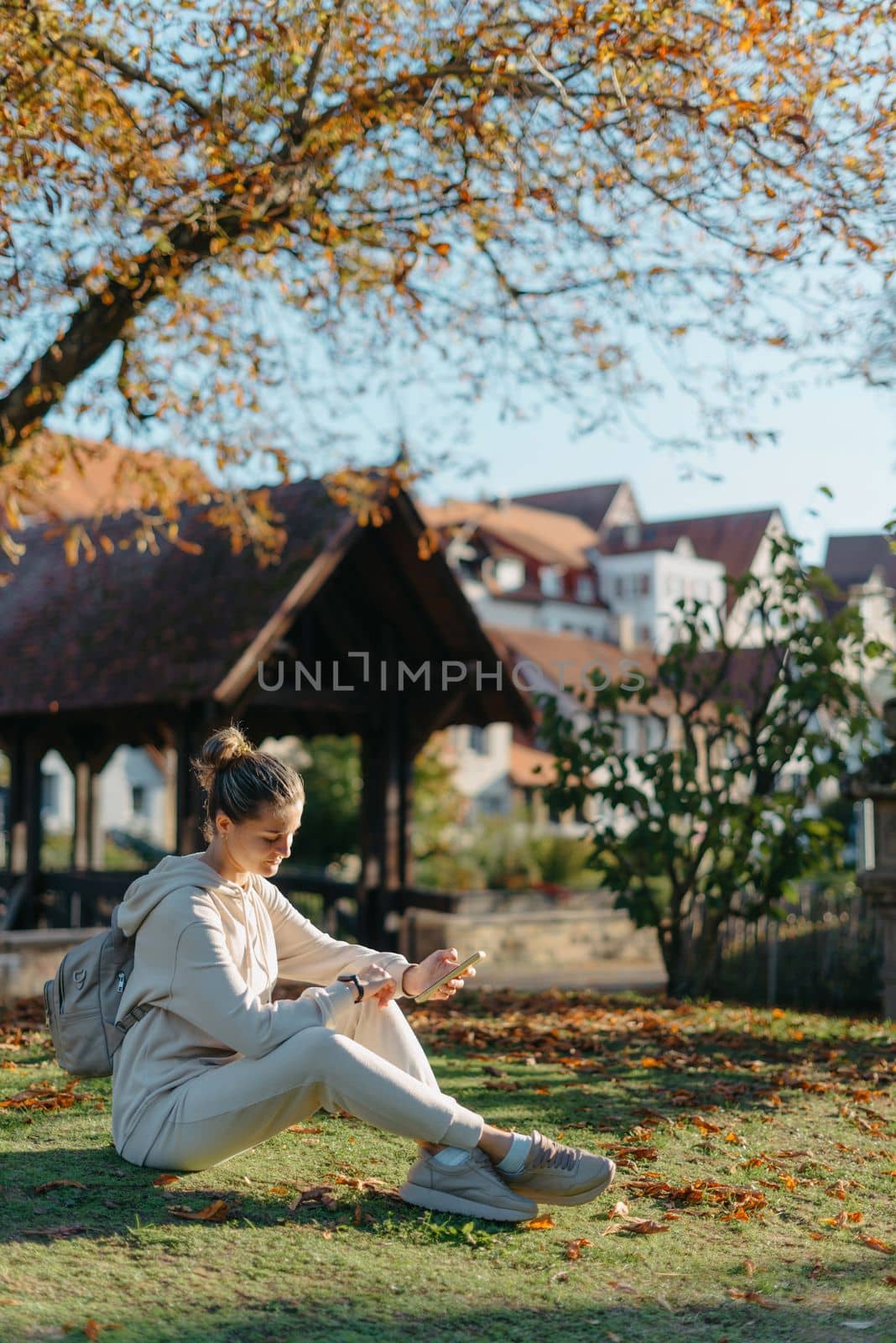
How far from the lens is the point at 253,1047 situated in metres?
4.10

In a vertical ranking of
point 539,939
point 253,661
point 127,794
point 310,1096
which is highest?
point 253,661

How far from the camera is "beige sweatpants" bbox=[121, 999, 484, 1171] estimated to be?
4090 millimetres

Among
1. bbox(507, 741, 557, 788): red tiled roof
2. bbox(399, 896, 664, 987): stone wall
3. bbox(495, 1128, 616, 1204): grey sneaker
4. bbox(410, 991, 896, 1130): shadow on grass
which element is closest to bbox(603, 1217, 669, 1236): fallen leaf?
bbox(495, 1128, 616, 1204): grey sneaker

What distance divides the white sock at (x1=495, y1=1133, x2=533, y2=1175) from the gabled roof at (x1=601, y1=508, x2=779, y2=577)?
69.2 meters

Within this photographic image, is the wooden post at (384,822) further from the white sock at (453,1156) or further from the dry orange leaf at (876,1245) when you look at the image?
the white sock at (453,1156)

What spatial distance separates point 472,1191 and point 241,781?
1.38 m

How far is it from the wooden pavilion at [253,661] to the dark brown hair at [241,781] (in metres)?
7.97

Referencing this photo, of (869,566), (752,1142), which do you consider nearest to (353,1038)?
(752,1142)

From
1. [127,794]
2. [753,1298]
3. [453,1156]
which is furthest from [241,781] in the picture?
[127,794]

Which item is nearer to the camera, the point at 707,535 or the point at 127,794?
the point at 127,794

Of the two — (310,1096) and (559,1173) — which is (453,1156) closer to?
(559,1173)

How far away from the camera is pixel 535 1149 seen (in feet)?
13.7

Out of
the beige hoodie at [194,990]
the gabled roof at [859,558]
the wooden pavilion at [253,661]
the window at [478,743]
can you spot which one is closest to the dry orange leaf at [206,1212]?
the beige hoodie at [194,990]

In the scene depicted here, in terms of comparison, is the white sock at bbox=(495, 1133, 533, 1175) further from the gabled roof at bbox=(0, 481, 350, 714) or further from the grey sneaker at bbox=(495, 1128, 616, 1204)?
the gabled roof at bbox=(0, 481, 350, 714)
